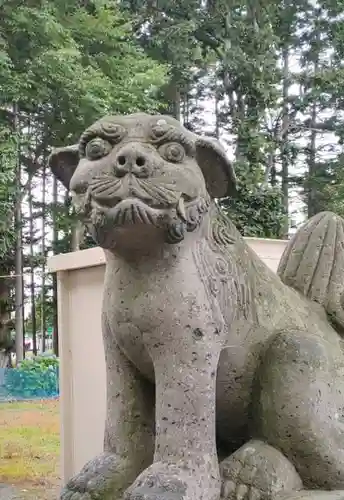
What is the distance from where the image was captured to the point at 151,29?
11.1m

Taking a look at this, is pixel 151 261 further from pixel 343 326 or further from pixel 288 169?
pixel 288 169

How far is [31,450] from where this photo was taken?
7145 millimetres

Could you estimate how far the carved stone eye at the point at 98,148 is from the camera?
1296 mm

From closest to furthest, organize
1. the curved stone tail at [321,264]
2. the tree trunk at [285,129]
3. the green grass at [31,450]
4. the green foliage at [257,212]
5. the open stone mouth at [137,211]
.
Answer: the open stone mouth at [137,211] → the curved stone tail at [321,264] → the green grass at [31,450] → the green foliage at [257,212] → the tree trunk at [285,129]

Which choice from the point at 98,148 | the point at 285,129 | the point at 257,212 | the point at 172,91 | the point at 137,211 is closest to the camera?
the point at 137,211

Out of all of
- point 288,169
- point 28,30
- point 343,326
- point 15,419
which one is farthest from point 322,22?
point 343,326

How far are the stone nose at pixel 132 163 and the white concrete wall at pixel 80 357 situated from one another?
1908 mm

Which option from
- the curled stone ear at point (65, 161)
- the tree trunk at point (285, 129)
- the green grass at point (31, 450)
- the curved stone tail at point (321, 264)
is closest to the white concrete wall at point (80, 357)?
the curved stone tail at point (321, 264)

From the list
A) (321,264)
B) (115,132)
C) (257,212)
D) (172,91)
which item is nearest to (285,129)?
(172,91)

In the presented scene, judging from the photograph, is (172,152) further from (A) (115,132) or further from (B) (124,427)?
(B) (124,427)

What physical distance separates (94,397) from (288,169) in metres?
11.9

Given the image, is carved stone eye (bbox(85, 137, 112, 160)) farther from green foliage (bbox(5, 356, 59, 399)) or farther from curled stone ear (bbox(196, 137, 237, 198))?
green foliage (bbox(5, 356, 59, 399))

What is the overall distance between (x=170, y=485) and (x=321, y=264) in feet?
2.20

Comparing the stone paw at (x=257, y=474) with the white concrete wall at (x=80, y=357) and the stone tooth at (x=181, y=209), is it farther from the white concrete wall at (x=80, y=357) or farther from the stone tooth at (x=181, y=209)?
the white concrete wall at (x=80, y=357)
